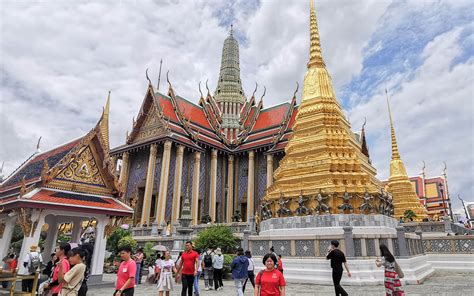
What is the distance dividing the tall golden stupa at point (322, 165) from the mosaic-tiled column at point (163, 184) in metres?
10.0

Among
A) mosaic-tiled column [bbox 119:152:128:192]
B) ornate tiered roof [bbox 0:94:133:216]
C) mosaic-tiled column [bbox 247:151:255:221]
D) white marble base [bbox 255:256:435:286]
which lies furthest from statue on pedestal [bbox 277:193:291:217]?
mosaic-tiled column [bbox 119:152:128:192]

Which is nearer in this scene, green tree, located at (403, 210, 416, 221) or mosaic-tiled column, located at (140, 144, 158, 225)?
green tree, located at (403, 210, 416, 221)

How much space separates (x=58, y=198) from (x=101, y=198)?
125cm

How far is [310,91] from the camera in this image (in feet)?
51.2

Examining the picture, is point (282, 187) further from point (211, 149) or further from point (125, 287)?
point (211, 149)

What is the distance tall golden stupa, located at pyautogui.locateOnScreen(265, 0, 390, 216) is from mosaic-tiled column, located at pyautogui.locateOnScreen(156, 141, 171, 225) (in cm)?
1003

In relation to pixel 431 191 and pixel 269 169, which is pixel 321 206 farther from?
pixel 431 191

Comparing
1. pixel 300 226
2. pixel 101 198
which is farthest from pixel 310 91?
pixel 101 198

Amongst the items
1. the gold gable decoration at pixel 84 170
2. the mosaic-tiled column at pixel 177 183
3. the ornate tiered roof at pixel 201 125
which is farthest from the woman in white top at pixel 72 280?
the ornate tiered roof at pixel 201 125

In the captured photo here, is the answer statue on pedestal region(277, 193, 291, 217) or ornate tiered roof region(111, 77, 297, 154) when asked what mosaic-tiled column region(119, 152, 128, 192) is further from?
statue on pedestal region(277, 193, 291, 217)

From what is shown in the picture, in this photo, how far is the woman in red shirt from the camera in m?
3.31

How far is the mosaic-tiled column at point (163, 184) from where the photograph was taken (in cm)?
2131

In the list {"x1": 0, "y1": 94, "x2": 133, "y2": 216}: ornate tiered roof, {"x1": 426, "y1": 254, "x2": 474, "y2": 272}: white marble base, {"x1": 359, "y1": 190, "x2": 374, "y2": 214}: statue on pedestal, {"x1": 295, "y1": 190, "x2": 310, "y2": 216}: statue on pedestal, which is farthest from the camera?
{"x1": 295, "y1": 190, "x2": 310, "y2": 216}: statue on pedestal

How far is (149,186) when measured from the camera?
74.0 feet
